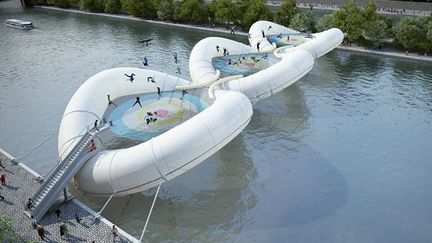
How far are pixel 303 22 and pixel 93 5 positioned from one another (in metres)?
45.5

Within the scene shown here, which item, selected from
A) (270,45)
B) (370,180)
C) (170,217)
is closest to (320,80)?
(270,45)

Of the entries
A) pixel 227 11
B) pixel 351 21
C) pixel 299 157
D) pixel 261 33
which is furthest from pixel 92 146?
pixel 227 11

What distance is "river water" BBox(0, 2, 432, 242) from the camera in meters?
24.6

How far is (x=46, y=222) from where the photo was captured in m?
23.3

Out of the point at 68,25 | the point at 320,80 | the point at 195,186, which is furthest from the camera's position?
the point at 68,25

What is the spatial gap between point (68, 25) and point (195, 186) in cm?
5950

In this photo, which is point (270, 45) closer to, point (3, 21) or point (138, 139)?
point (138, 139)

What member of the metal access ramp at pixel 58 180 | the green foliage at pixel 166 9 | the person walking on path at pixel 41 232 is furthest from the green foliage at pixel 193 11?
the person walking on path at pixel 41 232

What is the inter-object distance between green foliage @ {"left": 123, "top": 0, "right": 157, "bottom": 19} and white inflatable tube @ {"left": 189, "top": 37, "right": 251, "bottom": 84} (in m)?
35.6

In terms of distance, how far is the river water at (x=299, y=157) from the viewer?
2462 cm

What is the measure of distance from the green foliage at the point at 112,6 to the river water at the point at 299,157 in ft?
103

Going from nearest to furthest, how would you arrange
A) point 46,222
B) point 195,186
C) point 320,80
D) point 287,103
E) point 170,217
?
point 46,222, point 170,217, point 195,186, point 287,103, point 320,80

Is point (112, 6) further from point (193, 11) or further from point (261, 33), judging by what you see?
point (261, 33)

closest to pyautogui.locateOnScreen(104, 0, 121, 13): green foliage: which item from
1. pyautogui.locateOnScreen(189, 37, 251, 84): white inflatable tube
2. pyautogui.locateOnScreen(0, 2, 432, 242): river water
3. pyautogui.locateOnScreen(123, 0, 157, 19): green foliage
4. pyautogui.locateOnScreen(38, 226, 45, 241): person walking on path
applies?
pyautogui.locateOnScreen(123, 0, 157, 19): green foliage
